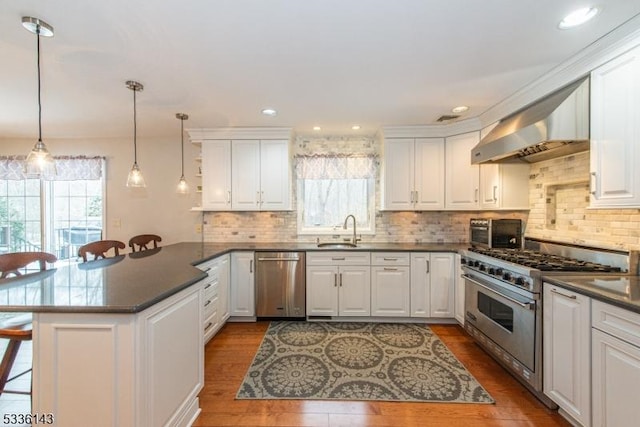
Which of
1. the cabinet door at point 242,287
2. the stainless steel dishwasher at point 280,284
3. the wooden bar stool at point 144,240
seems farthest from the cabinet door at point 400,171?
the wooden bar stool at point 144,240

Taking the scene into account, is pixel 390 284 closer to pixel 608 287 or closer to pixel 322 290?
pixel 322 290

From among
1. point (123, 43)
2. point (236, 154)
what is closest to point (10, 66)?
point (123, 43)

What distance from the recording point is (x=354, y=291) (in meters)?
3.26

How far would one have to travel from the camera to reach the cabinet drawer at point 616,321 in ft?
4.32

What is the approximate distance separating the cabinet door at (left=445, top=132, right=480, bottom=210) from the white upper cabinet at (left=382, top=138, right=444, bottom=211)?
0.08m

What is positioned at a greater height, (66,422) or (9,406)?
(66,422)

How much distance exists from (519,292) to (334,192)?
2493 millimetres

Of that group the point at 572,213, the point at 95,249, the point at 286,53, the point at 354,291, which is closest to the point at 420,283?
the point at 354,291

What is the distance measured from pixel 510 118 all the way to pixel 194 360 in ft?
11.0

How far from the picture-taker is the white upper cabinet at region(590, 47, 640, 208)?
1.62 m

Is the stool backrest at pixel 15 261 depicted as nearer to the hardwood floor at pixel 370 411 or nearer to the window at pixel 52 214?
the hardwood floor at pixel 370 411

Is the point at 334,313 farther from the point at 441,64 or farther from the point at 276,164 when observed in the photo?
the point at 441,64

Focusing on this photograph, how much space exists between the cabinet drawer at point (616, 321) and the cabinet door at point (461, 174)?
1905mm

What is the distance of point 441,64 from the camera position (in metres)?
2.01
